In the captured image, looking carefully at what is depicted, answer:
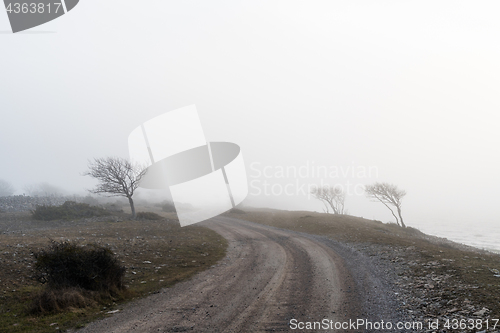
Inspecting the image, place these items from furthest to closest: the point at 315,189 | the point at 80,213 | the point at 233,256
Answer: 1. the point at 315,189
2. the point at 80,213
3. the point at 233,256

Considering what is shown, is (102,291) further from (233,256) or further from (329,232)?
(329,232)

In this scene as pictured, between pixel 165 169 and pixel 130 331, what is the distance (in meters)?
27.5

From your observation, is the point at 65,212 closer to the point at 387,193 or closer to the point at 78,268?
the point at 78,268

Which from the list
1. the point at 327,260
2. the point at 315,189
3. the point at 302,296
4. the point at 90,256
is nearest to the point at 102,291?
the point at 90,256

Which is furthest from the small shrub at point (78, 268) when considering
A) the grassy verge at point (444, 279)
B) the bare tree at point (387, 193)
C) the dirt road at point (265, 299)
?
the bare tree at point (387, 193)

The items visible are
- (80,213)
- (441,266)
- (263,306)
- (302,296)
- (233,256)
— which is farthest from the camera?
(80,213)

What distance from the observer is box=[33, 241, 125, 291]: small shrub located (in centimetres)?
866

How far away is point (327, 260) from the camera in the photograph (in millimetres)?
14836

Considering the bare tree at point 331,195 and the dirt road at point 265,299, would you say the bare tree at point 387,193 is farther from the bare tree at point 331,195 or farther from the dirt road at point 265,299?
the dirt road at point 265,299

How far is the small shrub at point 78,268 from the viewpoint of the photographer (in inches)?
341

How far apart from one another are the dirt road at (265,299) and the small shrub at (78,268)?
71.7 inches

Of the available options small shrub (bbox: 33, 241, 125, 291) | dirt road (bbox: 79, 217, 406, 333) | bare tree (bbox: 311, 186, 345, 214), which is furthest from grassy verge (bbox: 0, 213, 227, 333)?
bare tree (bbox: 311, 186, 345, 214)

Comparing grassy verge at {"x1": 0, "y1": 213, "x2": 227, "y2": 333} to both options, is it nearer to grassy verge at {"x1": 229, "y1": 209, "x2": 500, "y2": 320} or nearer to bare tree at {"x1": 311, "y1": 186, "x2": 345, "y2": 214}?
grassy verge at {"x1": 229, "y1": 209, "x2": 500, "y2": 320}

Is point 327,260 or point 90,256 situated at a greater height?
point 90,256
